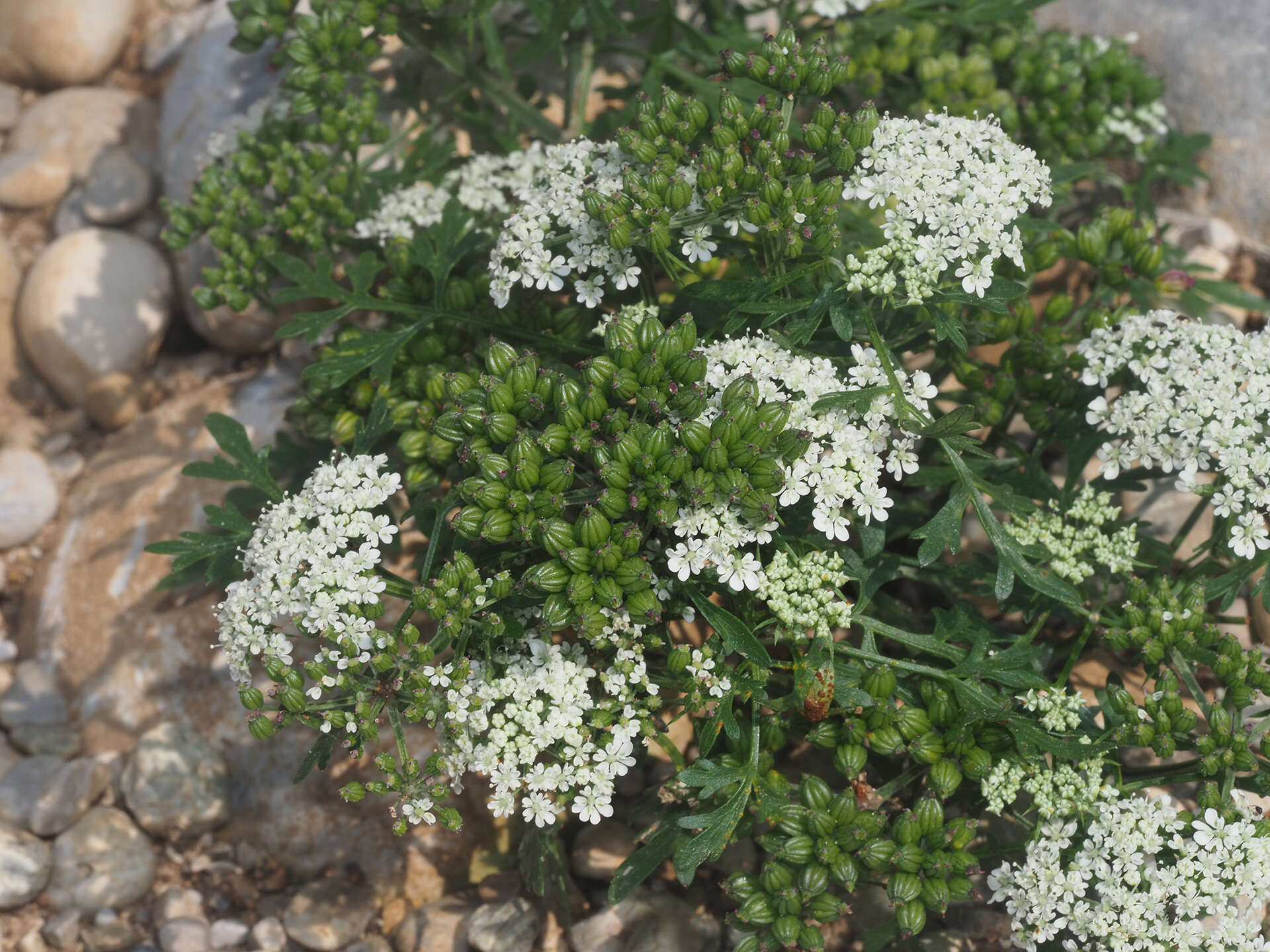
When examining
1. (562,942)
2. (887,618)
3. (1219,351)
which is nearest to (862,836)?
(887,618)

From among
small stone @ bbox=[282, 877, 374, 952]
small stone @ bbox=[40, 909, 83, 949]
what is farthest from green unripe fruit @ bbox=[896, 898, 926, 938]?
small stone @ bbox=[40, 909, 83, 949]

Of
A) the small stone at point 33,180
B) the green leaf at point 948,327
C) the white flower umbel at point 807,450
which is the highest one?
the green leaf at point 948,327

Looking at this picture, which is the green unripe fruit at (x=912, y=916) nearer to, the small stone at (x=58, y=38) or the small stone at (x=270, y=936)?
the small stone at (x=270, y=936)

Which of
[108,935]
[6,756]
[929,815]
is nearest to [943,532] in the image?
[929,815]

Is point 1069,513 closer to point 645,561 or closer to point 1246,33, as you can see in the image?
point 645,561

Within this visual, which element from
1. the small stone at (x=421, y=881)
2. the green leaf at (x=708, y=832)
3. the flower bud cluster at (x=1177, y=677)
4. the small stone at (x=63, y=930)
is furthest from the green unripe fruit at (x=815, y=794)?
the small stone at (x=63, y=930)

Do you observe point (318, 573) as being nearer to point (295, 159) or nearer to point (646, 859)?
point (646, 859)
